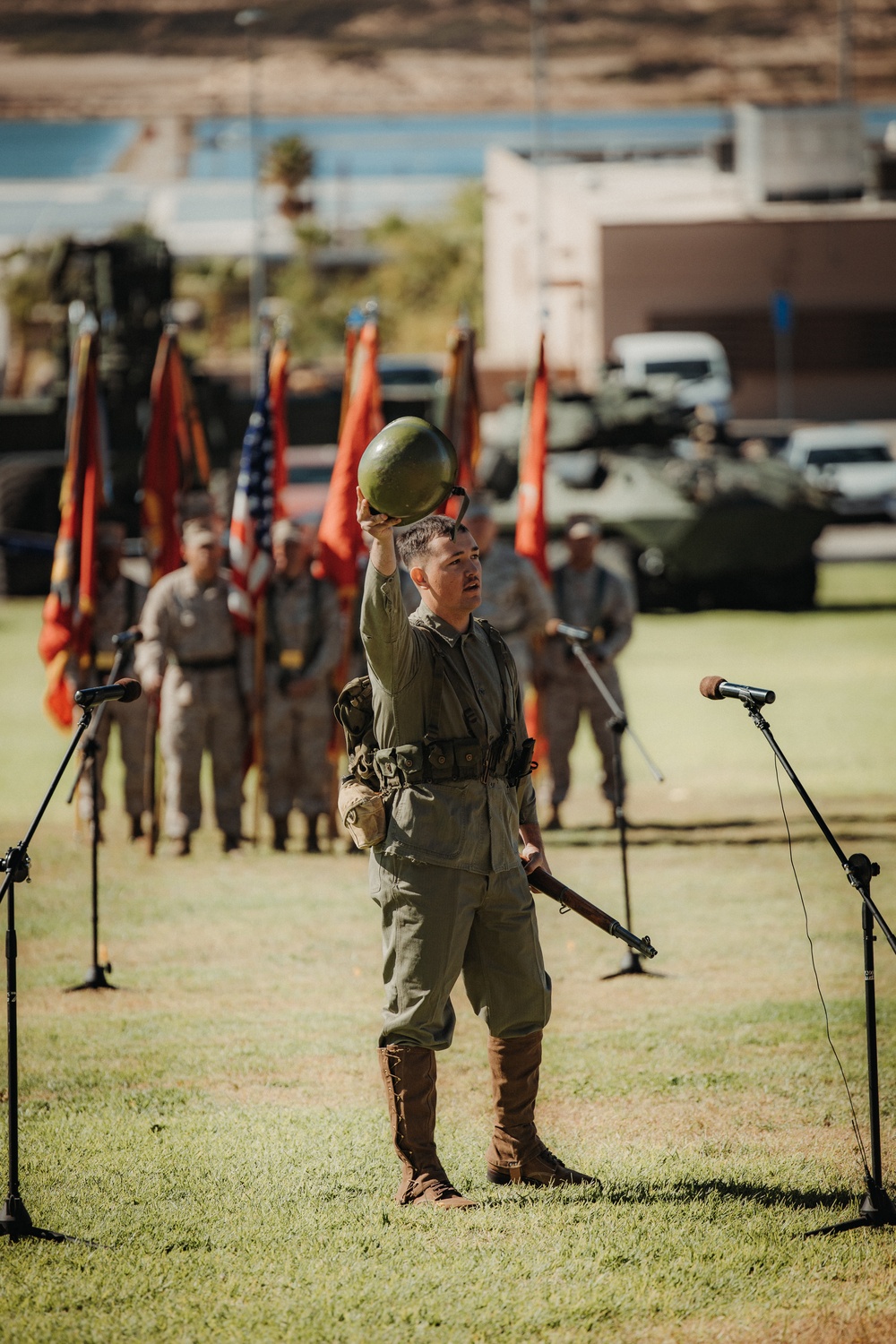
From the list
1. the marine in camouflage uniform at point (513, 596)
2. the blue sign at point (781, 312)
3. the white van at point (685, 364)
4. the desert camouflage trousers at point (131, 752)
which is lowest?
the desert camouflage trousers at point (131, 752)

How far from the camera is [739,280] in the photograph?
40594mm

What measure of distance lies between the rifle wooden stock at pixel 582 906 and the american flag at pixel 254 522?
18.9ft

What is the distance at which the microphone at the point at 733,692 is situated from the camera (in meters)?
5.20

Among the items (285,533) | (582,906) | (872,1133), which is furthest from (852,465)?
(872,1133)

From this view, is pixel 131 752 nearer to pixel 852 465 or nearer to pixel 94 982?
pixel 94 982

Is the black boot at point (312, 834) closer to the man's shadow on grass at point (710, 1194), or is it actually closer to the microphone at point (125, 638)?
the microphone at point (125, 638)

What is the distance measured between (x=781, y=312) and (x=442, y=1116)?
111ft

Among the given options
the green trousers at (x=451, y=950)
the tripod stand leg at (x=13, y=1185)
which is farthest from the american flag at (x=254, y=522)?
the tripod stand leg at (x=13, y=1185)

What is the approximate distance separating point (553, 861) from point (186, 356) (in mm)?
17068

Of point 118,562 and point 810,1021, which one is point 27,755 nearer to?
point 118,562

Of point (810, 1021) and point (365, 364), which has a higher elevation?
point (365, 364)

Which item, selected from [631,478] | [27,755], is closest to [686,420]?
[631,478]

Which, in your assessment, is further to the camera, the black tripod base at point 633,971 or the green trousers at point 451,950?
the black tripod base at point 633,971

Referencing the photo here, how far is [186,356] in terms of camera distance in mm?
25797
